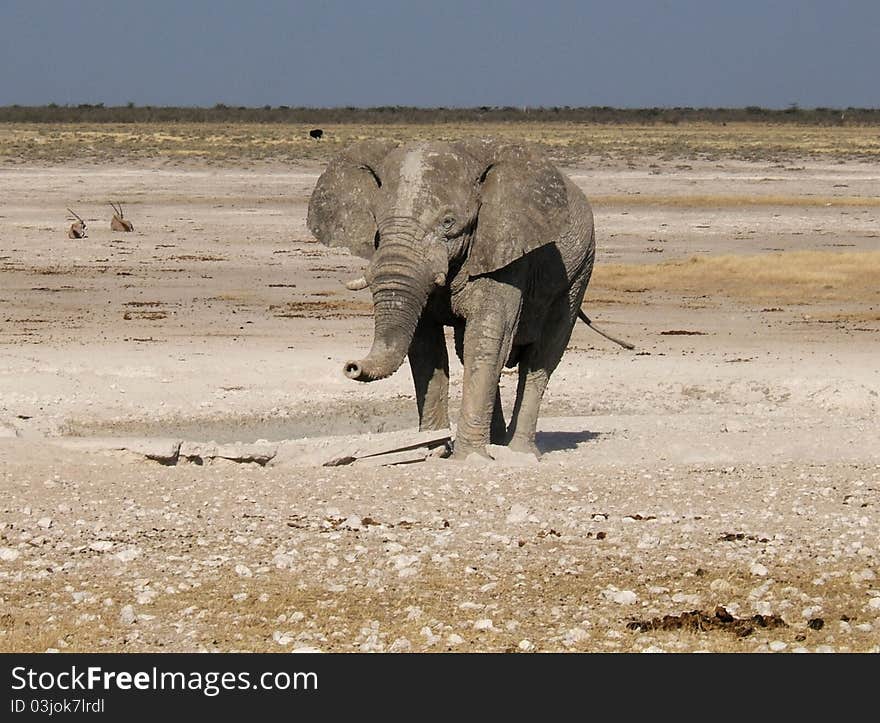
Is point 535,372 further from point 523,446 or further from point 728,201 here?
Result: point 728,201

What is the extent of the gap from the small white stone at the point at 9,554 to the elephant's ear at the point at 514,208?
362cm

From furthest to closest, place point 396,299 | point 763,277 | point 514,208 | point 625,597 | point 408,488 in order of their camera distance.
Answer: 1. point 763,277
2. point 514,208
3. point 396,299
4. point 408,488
5. point 625,597

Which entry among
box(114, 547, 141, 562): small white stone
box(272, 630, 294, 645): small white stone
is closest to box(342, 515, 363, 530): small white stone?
box(114, 547, 141, 562): small white stone

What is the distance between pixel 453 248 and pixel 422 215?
1.05 ft

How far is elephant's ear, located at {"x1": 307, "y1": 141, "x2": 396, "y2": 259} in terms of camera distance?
35.5 feet

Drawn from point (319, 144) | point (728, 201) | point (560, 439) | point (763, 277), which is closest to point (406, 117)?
point (319, 144)

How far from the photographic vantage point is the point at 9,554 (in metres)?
8.18

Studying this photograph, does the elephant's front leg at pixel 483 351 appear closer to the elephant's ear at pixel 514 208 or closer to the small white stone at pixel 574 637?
the elephant's ear at pixel 514 208

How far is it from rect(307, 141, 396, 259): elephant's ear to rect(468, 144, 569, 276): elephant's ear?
69cm

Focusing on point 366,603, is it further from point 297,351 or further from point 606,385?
point 297,351

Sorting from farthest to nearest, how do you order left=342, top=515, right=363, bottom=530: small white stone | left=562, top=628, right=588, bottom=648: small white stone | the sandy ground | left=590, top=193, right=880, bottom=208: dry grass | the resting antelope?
left=590, top=193, right=880, bottom=208: dry grass
the resting antelope
left=342, top=515, right=363, bottom=530: small white stone
the sandy ground
left=562, top=628, right=588, bottom=648: small white stone

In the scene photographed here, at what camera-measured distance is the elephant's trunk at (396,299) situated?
10.0m

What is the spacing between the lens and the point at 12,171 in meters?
46.4

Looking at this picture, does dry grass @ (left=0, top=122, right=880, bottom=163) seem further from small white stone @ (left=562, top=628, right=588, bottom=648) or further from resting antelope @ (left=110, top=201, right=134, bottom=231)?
small white stone @ (left=562, top=628, right=588, bottom=648)
